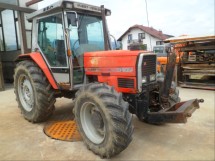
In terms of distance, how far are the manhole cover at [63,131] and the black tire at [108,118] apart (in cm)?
62

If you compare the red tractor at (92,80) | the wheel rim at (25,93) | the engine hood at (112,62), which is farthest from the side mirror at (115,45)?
the wheel rim at (25,93)

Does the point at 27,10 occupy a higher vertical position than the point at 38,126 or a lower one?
higher

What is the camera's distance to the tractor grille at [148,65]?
131 inches

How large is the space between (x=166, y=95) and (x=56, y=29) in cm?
222

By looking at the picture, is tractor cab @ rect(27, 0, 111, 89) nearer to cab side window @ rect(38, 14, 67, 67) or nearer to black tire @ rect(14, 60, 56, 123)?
cab side window @ rect(38, 14, 67, 67)

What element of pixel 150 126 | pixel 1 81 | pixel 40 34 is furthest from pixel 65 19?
pixel 1 81

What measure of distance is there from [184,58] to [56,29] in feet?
21.0

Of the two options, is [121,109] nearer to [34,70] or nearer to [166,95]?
[166,95]

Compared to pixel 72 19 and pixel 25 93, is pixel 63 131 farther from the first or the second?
pixel 72 19

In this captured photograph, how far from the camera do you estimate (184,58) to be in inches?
357

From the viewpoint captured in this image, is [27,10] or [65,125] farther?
[27,10]

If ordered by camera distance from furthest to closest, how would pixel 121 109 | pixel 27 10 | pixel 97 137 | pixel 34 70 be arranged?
pixel 27 10 → pixel 34 70 → pixel 97 137 → pixel 121 109

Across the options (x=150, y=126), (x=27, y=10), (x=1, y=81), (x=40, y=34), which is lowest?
(x=150, y=126)

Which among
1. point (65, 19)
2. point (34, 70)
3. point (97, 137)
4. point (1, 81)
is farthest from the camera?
point (1, 81)
